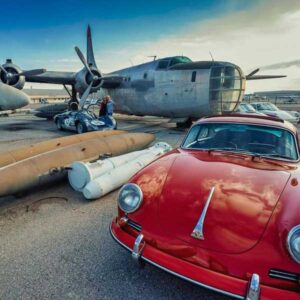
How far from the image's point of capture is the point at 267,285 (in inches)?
72.4

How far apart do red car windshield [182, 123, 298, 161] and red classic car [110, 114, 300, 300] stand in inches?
2.2

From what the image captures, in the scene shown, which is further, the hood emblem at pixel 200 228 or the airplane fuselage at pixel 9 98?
the airplane fuselage at pixel 9 98

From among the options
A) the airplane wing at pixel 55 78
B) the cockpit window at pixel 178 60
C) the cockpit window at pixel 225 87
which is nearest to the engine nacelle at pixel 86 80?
the airplane wing at pixel 55 78

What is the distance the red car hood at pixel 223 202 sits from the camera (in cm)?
204

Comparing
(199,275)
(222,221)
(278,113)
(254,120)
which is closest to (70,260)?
(199,275)

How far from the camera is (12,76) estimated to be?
14.6 metres

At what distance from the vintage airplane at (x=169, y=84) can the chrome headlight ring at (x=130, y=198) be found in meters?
9.68

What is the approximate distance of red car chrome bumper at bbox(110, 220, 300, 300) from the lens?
5.87ft

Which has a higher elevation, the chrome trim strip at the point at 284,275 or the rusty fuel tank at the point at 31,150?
the chrome trim strip at the point at 284,275

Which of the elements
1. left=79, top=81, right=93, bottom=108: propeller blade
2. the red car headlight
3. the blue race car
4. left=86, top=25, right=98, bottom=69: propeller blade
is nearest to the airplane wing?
left=86, top=25, right=98, bottom=69: propeller blade

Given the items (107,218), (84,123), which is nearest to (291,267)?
(107,218)

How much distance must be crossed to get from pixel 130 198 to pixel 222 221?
961 millimetres

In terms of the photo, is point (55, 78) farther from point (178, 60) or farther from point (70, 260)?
point (70, 260)

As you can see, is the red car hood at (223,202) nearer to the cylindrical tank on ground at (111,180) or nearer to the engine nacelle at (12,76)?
the cylindrical tank on ground at (111,180)
